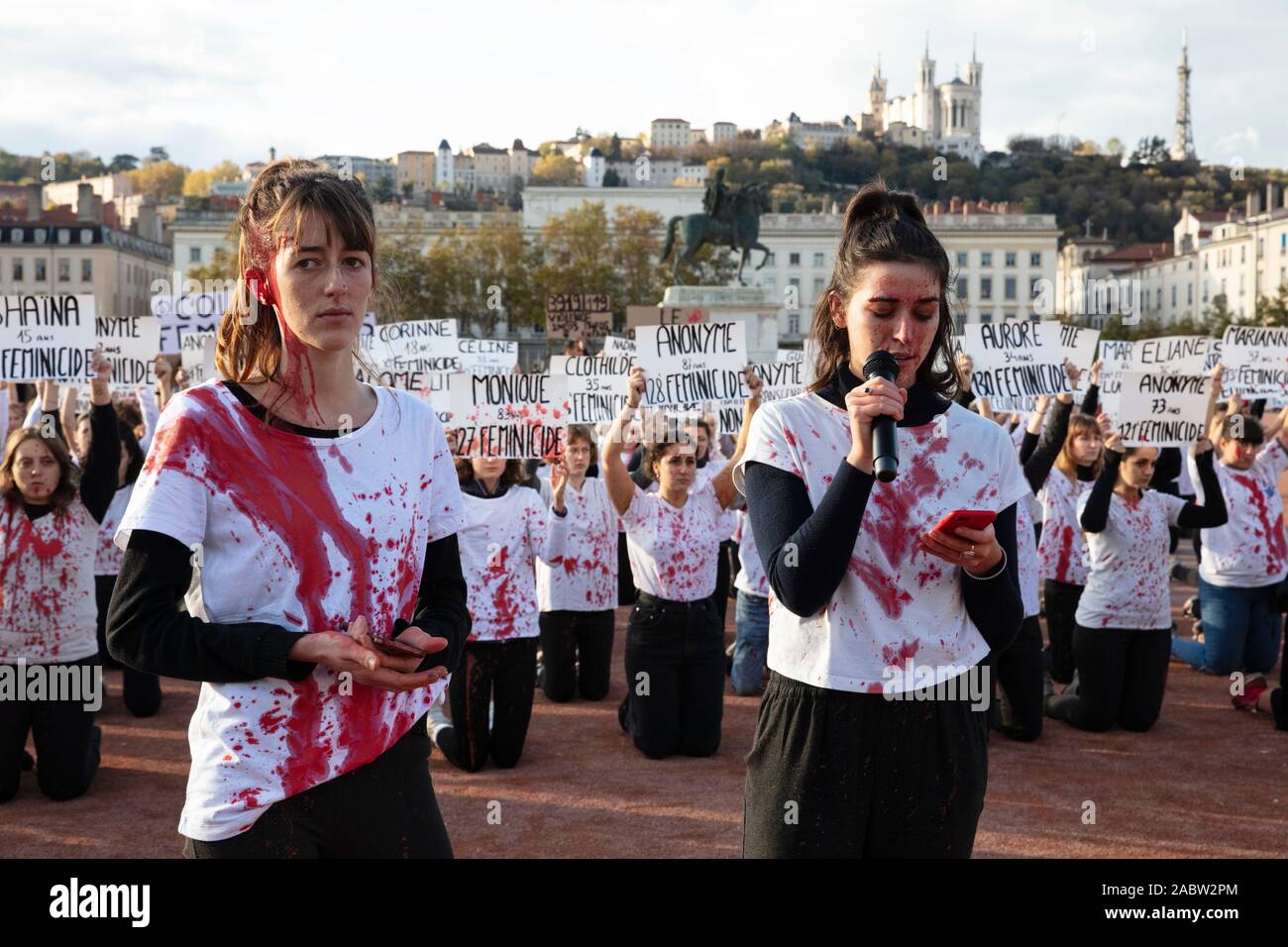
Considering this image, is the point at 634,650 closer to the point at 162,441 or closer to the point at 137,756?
the point at 137,756

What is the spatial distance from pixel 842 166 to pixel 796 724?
178065mm

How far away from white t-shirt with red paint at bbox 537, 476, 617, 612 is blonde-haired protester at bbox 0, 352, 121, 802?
3.14m

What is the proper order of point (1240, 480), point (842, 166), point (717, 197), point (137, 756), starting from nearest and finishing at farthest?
point (137, 756), point (1240, 480), point (717, 197), point (842, 166)

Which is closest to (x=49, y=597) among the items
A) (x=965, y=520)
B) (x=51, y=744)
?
(x=51, y=744)

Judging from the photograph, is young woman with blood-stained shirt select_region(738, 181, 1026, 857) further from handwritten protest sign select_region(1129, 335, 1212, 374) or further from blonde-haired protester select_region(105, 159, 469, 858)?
handwritten protest sign select_region(1129, 335, 1212, 374)

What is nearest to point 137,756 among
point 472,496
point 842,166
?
point 472,496

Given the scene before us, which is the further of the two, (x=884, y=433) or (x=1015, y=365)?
(x=1015, y=365)

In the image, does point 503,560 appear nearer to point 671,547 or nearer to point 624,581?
point 671,547

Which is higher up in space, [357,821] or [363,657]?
[363,657]

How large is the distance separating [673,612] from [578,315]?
12887 mm

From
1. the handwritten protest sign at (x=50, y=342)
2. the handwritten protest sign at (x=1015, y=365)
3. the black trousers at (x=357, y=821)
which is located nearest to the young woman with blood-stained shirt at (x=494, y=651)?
the handwritten protest sign at (x=50, y=342)

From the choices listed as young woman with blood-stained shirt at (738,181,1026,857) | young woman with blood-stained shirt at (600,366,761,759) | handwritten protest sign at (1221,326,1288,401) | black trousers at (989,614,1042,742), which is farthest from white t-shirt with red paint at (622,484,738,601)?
handwritten protest sign at (1221,326,1288,401)

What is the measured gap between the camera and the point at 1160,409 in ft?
28.1

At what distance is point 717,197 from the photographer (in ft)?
107
